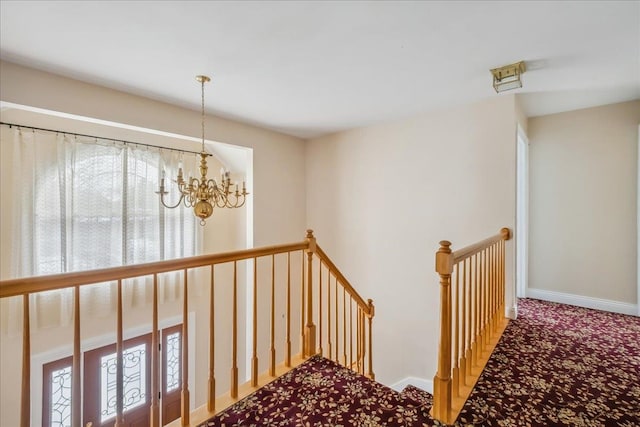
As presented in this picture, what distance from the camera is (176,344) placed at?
439cm

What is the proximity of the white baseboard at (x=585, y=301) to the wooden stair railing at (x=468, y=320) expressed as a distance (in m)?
1.14

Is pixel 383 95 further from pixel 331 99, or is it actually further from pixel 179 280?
pixel 179 280

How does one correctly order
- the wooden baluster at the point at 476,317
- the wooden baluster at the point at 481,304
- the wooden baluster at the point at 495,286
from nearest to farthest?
1. the wooden baluster at the point at 476,317
2. the wooden baluster at the point at 481,304
3. the wooden baluster at the point at 495,286

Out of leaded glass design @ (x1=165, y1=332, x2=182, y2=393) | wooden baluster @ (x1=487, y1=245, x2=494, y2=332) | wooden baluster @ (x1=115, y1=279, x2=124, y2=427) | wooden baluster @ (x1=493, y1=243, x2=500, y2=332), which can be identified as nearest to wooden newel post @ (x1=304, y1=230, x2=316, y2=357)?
wooden baluster @ (x1=115, y1=279, x2=124, y2=427)

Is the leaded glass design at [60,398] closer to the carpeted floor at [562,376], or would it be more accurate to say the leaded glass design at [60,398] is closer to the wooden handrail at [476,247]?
the carpeted floor at [562,376]

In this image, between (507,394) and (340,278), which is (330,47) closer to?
(340,278)

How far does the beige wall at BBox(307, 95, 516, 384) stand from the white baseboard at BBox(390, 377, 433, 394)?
0.21 feet

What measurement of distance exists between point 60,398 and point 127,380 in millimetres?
667

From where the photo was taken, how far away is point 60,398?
3.38 meters

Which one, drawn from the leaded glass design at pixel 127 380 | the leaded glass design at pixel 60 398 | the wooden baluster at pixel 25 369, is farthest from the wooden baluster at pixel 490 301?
the leaded glass design at pixel 60 398

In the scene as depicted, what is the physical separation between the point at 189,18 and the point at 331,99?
5.16 feet

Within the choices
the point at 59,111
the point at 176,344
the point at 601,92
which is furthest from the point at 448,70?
the point at 176,344

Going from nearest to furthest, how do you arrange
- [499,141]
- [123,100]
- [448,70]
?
[448,70]
[123,100]
[499,141]

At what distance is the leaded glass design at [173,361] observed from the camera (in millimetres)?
4289
